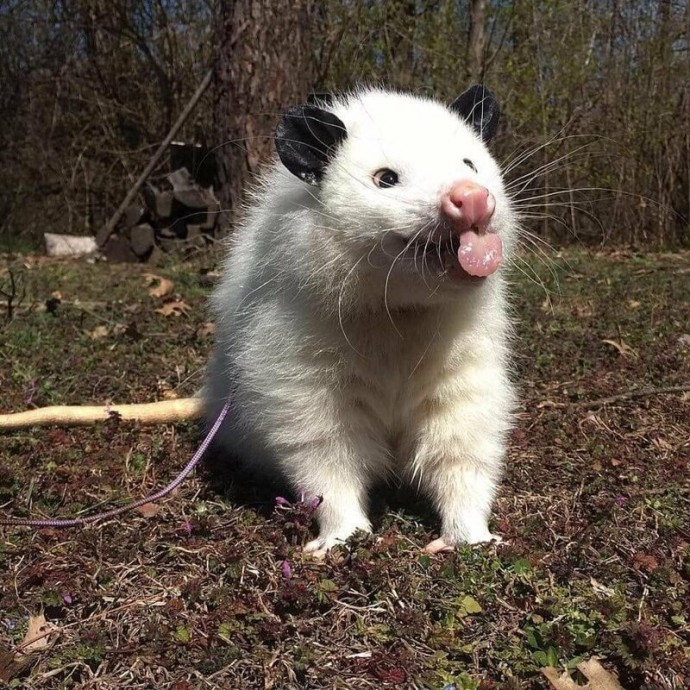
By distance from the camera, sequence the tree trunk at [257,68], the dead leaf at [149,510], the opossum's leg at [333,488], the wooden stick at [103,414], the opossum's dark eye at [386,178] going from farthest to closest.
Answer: the tree trunk at [257,68], the wooden stick at [103,414], the dead leaf at [149,510], the opossum's leg at [333,488], the opossum's dark eye at [386,178]

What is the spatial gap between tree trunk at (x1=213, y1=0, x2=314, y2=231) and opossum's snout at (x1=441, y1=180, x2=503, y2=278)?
3.64 meters

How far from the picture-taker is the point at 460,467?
2.53m

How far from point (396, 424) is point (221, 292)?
1036 millimetres

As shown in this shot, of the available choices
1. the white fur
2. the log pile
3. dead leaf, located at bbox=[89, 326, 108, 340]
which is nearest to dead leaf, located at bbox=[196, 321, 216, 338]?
dead leaf, located at bbox=[89, 326, 108, 340]

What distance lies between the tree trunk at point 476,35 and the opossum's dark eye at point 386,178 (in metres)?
7.83

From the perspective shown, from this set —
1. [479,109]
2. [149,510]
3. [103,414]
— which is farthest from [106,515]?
[479,109]

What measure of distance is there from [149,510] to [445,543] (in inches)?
41.7

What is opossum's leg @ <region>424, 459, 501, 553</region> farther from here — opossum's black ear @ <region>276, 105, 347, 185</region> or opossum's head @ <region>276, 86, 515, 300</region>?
opossum's black ear @ <region>276, 105, 347, 185</region>

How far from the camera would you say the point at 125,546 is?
239 cm

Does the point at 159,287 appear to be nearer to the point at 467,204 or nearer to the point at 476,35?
the point at 467,204

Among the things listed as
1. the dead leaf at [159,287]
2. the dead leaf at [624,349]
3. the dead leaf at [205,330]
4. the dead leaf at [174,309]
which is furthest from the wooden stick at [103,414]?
the dead leaf at [159,287]

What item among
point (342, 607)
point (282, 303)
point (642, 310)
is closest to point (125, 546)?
point (342, 607)

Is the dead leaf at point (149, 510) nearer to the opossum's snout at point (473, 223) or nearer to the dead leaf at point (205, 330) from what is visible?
the opossum's snout at point (473, 223)

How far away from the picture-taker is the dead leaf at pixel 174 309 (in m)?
5.21
